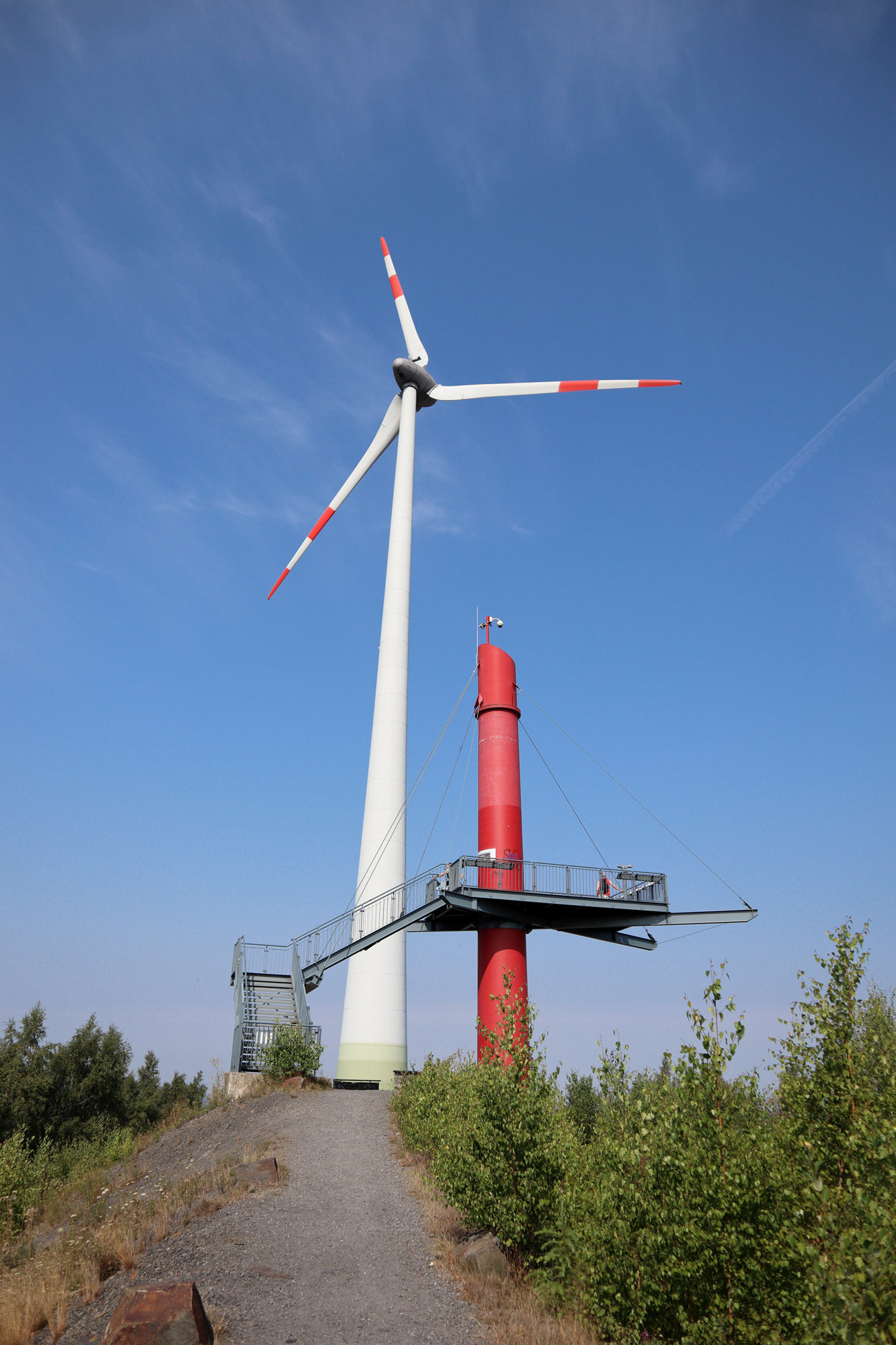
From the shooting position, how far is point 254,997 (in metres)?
29.9

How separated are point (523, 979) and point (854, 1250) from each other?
2327cm

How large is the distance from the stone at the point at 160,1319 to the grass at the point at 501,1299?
3.93m

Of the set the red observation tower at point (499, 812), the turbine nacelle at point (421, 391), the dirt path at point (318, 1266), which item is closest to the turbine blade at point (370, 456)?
the turbine nacelle at point (421, 391)

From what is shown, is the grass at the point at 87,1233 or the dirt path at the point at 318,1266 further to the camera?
the grass at the point at 87,1233

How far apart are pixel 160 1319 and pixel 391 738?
26.4 m

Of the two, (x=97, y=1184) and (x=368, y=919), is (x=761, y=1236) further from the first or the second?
(x=368, y=919)

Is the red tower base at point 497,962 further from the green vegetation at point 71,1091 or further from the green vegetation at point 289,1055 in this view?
the green vegetation at point 71,1091

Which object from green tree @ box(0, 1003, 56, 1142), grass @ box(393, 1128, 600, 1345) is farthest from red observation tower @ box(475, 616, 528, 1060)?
green tree @ box(0, 1003, 56, 1142)

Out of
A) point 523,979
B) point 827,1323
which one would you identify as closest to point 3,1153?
point 523,979

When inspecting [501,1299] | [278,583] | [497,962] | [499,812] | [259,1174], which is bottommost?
[501,1299]

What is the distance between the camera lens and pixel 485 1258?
12.8 m

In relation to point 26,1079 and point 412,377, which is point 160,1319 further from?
point 26,1079

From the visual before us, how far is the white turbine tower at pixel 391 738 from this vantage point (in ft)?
103

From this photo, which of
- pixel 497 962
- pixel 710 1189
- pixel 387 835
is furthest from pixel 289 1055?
pixel 710 1189
